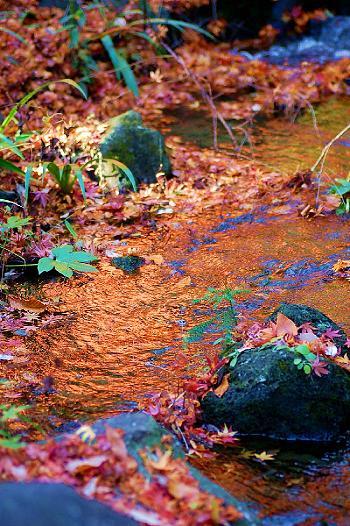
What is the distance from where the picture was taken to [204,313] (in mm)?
4367

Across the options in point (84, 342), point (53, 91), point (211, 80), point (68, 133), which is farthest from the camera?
point (211, 80)

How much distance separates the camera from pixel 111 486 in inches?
87.0

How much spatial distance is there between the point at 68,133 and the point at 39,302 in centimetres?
207

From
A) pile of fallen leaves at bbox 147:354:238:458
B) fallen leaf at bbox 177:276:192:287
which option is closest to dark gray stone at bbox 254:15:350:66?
fallen leaf at bbox 177:276:192:287

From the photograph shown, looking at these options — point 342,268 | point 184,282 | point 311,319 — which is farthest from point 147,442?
point 342,268

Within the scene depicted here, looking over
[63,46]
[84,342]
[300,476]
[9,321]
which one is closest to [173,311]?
[84,342]

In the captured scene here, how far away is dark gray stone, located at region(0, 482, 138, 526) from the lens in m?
1.96

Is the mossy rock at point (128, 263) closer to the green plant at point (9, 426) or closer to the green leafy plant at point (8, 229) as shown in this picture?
the green leafy plant at point (8, 229)

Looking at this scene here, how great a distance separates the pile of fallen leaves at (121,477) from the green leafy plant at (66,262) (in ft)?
6.25

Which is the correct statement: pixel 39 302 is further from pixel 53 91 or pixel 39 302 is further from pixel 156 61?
pixel 156 61

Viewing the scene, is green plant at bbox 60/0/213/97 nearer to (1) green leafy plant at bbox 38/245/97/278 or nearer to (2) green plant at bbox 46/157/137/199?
(2) green plant at bbox 46/157/137/199

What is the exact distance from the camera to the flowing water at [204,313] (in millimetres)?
2896

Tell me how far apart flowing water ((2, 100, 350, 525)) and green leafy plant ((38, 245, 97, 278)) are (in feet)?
1.11

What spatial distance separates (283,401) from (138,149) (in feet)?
12.3
